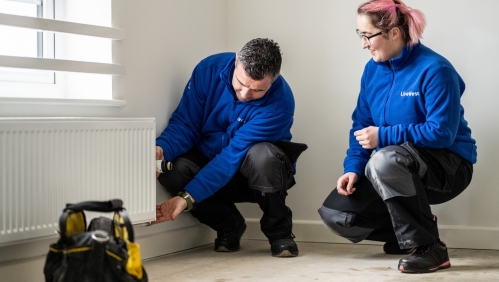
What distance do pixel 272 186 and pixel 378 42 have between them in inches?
25.2

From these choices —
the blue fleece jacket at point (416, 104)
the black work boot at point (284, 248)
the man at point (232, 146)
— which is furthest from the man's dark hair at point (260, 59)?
the black work boot at point (284, 248)

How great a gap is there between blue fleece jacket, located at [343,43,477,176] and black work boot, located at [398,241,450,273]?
1.11ft

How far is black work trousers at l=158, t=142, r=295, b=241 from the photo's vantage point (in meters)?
2.29

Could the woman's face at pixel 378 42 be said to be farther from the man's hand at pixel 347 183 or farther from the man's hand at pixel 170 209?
the man's hand at pixel 170 209

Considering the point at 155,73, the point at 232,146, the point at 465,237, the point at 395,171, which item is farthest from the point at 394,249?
the point at 155,73

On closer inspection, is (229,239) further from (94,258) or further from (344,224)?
(94,258)

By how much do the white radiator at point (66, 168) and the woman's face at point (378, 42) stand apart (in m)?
0.80

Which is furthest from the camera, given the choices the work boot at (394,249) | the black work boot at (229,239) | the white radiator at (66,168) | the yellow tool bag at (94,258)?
the black work boot at (229,239)

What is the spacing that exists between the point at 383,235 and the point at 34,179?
1.28 metres

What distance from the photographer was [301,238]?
9.04 feet

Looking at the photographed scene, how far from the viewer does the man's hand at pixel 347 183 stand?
229 centimetres

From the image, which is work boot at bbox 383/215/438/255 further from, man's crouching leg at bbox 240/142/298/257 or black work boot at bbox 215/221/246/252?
black work boot at bbox 215/221/246/252

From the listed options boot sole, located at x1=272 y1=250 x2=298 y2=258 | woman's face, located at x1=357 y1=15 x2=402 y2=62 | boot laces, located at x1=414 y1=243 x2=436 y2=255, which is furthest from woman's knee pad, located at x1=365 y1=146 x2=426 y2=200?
boot sole, located at x1=272 y1=250 x2=298 y2=258

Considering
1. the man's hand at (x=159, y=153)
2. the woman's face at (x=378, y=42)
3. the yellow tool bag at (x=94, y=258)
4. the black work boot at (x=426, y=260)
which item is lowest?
the black work boot at (x=426, y=260)
